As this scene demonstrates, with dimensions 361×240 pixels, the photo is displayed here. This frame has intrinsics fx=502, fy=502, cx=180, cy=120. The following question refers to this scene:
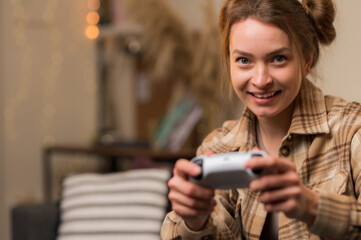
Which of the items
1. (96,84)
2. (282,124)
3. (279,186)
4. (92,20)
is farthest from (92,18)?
(279,186)

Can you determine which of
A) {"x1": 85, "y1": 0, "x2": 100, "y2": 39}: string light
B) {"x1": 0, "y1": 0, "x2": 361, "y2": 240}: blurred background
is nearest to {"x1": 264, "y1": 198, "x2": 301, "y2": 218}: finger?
{"x1": 0, "y1": 0, "x2": 361, "y2": 240}: blurred background

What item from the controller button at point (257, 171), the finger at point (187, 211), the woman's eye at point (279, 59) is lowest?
the finger at point (187, 211)

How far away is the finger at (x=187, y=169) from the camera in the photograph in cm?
78

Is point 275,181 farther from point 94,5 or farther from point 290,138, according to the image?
point 94,5

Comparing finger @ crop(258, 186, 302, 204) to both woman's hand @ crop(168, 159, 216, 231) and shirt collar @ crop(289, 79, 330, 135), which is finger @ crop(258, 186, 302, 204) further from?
shirt collar @ crop(289, 79, 330, 135)

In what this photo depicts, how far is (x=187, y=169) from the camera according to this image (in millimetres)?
792

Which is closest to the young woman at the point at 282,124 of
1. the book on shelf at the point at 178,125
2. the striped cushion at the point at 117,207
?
the striped cushion at the point at 117,207

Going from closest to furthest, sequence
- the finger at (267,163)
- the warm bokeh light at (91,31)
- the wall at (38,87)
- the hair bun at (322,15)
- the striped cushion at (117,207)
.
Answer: the finger at (267,163), the hair bun at (322,15), the striped cushion at (117,207), the wall at (38,87), the warm bokeh light at (91,31)

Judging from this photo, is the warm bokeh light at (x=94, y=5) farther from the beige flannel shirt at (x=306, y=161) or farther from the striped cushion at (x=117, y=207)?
the beige flannel shirt at (x=306, y=161)

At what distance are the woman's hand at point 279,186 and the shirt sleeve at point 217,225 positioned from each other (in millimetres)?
220

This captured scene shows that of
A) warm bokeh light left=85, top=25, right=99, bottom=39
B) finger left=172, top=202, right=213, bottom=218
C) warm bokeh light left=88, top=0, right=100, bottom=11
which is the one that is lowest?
finger left=172, top=202, right=213, bottom=218

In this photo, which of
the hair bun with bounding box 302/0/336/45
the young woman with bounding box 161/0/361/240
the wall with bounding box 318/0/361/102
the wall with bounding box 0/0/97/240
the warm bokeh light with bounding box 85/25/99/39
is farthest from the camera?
the warm bokeh light with bounding box 85/25/99/39

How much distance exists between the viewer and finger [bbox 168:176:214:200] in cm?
81

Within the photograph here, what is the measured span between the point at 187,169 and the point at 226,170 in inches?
2.6
